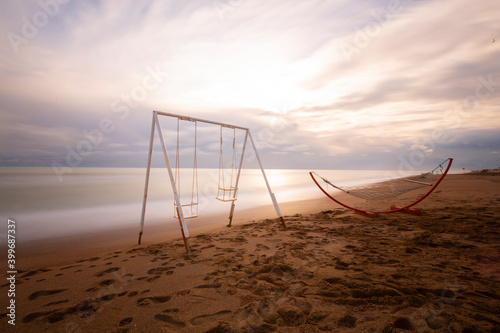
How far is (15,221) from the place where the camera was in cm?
829

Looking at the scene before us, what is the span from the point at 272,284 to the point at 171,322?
4.82 ft

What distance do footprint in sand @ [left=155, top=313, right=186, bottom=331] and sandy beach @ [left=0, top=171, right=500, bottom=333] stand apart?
0.01 metres

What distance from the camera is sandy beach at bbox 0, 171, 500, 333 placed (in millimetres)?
2373

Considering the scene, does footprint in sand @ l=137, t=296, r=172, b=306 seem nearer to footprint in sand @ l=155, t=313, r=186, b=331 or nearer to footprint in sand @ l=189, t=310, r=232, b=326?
footprint in sand @ l=155, t=313, r=186, b=331

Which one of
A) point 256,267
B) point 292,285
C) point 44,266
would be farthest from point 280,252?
point 44,266

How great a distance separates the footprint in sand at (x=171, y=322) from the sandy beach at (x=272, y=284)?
0.04ft

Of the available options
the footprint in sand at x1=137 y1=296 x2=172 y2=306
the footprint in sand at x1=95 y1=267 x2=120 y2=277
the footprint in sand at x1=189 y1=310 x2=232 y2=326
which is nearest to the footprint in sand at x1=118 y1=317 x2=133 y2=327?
the footprint in sand at x1=137 y1=296 x2=172 y2=306

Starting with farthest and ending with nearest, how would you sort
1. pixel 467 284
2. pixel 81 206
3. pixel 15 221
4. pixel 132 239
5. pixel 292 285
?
pixel 81 206 → pixel 15 221 → pixel 132 239 → pixel 292 285 → pixel 467 284

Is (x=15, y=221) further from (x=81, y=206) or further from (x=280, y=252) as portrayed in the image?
(x=280, y=252)

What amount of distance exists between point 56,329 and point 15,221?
368 inches

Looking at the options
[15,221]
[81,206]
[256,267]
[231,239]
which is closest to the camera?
[256,267]

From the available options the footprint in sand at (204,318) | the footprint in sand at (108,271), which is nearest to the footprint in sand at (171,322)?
the footprint in sand at (204,318)

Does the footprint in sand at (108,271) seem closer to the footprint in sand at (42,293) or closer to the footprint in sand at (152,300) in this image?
the footprint in sand at (42,293)

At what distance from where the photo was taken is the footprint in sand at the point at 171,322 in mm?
2361
